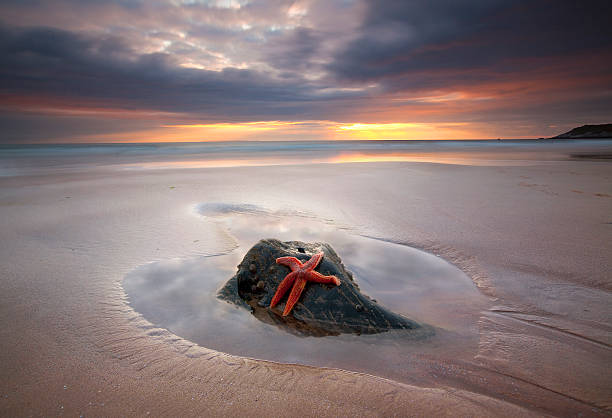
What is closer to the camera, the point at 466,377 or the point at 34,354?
the point at 466,377

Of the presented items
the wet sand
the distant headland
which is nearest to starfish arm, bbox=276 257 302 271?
the wet sand

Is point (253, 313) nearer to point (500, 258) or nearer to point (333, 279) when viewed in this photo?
point (333, 279)

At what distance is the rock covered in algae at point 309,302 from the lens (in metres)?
3.29

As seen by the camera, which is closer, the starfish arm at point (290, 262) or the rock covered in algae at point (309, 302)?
the rock covered in algae at point (309, 302)

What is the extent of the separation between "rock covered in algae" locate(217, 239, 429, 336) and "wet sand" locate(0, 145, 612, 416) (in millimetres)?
558

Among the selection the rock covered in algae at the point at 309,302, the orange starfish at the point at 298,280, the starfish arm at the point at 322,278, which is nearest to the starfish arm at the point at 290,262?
the orange starfish at the point at 298,280

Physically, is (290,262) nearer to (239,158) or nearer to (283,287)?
(283,287)

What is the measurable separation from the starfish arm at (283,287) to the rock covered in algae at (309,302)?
0.29 ft

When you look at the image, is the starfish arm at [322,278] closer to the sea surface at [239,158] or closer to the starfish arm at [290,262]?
the starfish arm at [290,262]

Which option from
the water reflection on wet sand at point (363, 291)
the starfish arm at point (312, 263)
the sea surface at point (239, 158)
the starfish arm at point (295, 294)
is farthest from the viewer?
the sea surface at point (239, 158)

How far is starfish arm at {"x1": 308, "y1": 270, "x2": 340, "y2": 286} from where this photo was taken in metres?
3.47

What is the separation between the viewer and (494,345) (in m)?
3.09

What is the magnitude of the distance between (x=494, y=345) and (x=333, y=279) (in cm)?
167

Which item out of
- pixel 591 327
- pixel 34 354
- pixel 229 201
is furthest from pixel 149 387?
pixel 229 201
